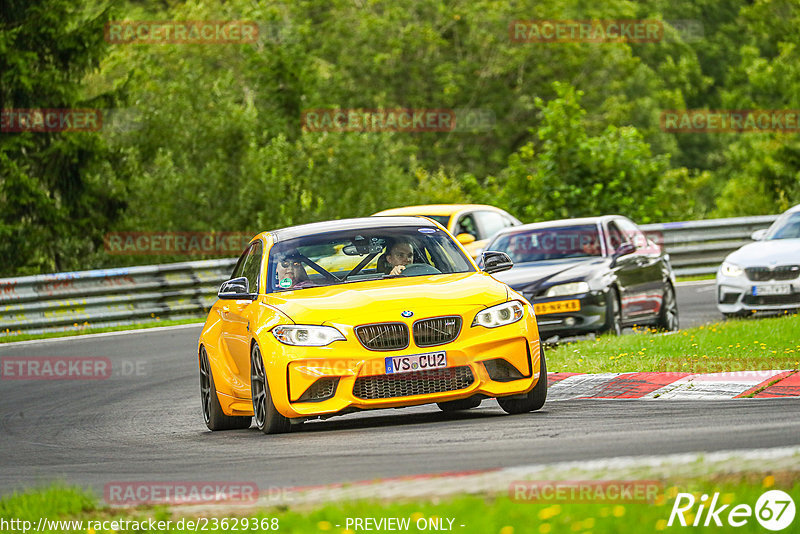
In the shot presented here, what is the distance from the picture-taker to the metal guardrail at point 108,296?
21875 mm

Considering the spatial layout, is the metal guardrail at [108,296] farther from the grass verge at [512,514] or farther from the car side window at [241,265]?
the grass verge at [512,514]

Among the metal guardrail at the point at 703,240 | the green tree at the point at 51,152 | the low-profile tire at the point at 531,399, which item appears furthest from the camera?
the green tree at the point at 51,152

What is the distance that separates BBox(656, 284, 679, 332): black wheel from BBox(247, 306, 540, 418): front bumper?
8.64m

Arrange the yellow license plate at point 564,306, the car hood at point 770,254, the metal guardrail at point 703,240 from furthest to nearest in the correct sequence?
1. the metal guardrail at point 703,240
2. the car hood at point 770,254
3. the yellow license plate at point 564,306

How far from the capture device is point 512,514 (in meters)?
5.64

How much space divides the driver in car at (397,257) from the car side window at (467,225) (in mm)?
11086

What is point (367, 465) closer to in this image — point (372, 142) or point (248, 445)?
point (248, 445)

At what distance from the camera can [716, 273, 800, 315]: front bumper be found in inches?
706

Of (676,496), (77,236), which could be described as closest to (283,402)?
(676,496)

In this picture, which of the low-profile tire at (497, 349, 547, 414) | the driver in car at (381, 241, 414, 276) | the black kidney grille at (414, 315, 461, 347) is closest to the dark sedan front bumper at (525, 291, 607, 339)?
the driver in car at (381, 241, 414, 276)

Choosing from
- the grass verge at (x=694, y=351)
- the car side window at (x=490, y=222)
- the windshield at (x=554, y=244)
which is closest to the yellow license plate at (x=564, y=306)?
the grass verge at (x=694, y=351)

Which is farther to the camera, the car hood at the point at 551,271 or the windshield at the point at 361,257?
the car hood at the point at 551,271

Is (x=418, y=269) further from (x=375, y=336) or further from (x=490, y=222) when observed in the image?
(x=490, y=222)

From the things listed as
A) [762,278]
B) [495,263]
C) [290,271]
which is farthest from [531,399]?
[762,278]
